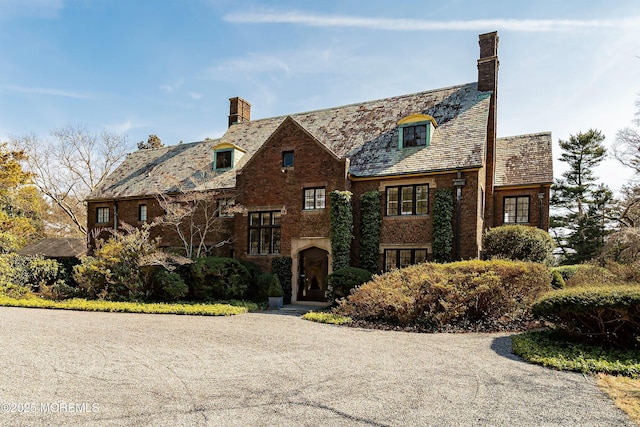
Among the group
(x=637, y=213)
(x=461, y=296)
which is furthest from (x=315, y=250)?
(x=637, y=213)

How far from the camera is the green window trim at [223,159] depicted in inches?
969

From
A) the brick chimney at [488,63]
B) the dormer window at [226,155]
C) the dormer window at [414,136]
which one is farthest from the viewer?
the dormer window at [226,155]

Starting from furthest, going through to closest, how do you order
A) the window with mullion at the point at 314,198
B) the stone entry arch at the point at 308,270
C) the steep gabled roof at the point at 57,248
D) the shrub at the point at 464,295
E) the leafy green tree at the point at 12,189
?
the steep gabled roof at the point at 57,248 < the leafy green tree at the point at 12,189 < the stone entry arch at the point at 308,270 < the window with mullion at the point at 314,198 < the shrub at the point at 464,295

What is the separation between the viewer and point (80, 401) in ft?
19.0

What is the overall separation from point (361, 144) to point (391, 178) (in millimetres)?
3209

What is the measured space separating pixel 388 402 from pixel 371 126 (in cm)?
1776

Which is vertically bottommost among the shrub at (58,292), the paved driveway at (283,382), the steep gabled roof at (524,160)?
the shrub at (58,292)

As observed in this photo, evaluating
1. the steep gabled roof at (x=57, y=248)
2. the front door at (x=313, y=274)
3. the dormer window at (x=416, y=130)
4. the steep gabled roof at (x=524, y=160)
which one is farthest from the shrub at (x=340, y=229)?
the steep gabled roof at (x=57, y=248)

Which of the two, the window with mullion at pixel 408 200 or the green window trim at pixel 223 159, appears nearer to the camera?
the window with mullion at pixel 408 200

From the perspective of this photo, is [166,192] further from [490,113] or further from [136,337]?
[490,113]

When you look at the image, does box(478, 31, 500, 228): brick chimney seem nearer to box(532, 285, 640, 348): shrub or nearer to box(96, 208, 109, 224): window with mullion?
box(532, 285, 640, 348): shrub

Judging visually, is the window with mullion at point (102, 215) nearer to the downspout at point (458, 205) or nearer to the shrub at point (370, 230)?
the shrub at point (370, 230)

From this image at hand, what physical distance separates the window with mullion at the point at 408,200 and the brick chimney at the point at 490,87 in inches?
151

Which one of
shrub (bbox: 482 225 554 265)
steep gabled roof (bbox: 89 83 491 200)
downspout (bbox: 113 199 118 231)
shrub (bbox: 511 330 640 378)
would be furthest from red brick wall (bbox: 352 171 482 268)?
downspout (bbox: 113 199 118 231)
